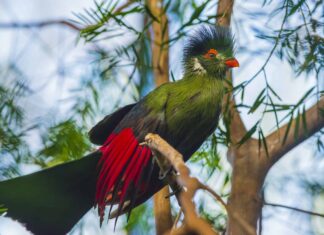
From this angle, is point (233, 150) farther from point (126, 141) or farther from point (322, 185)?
point (322, 185)

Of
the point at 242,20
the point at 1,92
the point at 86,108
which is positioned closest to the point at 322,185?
the point at 242,20

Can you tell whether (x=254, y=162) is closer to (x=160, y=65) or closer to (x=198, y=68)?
(x=198, y=68)

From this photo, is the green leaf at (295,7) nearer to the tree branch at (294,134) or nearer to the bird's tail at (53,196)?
the tree branch at (294,134)

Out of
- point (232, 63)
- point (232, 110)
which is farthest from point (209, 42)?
point (232, 110)

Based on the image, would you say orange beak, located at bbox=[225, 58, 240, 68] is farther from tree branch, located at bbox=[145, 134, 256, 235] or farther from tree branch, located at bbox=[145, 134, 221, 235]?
tree branch, located at bbox=[145, 134, 221, 235]

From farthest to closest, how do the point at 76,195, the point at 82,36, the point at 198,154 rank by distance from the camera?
the point at 198,154 → the point at 82,36 → the point at 76,195

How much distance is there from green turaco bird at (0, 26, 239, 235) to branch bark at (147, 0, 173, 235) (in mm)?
70

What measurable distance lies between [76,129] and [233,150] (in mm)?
674

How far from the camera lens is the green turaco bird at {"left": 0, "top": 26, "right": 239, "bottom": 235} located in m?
2.54

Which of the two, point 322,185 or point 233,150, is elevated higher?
point 233,150

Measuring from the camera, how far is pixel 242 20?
3152 mm

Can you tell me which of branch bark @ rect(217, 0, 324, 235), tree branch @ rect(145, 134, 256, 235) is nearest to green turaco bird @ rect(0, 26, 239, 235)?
branch bark @ rect(217, 0, 324, 235)

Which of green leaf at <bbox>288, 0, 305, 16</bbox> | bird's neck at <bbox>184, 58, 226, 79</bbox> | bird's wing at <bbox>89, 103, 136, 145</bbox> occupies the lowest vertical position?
bird's wing at <bbox>89, 103, 136, 145</bbox>

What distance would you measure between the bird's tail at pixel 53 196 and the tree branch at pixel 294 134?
62cm
